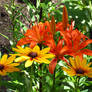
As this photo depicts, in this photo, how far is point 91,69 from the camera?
1.41 ft

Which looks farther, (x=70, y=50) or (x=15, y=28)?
(x=15, y=28)

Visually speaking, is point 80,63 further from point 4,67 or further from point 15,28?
point 15,28

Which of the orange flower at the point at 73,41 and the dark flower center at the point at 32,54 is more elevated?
the orange flower at the point at 73,41

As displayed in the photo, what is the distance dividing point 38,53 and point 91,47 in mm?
186

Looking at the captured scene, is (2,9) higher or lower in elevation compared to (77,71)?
higher

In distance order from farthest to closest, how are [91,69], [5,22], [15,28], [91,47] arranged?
1. [5,22]
2. [15,28]
3. [91,47]
4. [91,69]

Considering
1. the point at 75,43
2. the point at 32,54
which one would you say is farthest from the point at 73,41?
the point at 32,54

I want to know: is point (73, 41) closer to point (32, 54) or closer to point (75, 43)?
point (75, 43)

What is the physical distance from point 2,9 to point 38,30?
83cm

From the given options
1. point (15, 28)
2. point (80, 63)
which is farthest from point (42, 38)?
point (15, 28)

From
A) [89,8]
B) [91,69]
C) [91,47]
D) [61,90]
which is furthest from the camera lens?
[89,8]

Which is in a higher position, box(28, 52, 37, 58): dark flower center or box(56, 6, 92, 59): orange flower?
box(56, 6, 92, 59): orange flower

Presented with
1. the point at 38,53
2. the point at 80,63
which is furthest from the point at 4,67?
the point at 80,63

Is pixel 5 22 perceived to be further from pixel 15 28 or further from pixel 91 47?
pixel 91 47
